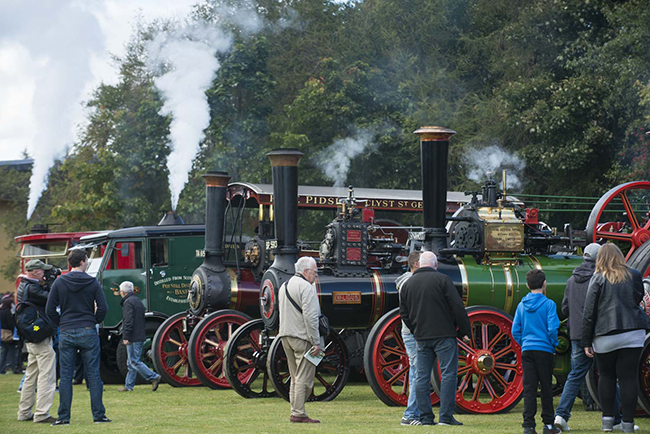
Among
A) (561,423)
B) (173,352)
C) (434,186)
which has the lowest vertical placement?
(561,423)

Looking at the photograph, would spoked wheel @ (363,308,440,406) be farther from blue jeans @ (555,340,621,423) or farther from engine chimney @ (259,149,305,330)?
blue jeans @ (555,340,621,423)

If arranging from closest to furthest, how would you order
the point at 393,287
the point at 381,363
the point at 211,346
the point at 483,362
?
the point at 483,362
the point at 381,363
the point at 393,287
the point at 211,346

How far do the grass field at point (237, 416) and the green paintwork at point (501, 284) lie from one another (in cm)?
104

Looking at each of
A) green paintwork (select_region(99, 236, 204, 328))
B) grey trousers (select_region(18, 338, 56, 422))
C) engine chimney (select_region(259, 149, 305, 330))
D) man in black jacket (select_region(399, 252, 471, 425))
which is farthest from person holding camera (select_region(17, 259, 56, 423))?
green paintwork (select_region(99, 236, 204, 328))

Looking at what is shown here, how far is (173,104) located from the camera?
21.2 m

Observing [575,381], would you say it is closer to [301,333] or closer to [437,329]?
[437,329]

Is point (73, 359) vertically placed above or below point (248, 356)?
above

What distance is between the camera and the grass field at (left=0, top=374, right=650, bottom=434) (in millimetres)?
7250

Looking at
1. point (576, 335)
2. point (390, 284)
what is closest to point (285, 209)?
point (390, 284)

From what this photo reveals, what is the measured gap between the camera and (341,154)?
70.8ft

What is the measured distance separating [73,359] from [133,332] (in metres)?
3.61

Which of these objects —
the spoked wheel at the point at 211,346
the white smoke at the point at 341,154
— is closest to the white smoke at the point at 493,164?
the white smoke at the point at 341,154

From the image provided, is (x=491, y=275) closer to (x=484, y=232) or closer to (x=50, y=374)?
(x=484, y=232)

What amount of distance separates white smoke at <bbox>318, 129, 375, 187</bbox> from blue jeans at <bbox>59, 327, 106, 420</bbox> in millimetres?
14212
